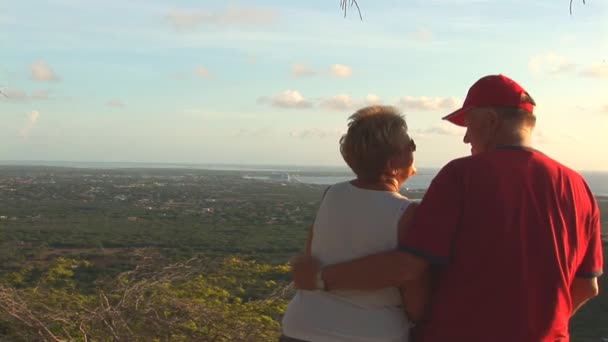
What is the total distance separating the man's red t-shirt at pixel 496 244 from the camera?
159 centimetres

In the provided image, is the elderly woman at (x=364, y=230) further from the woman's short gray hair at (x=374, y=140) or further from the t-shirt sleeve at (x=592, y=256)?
the t-shirt sleeve at (x=592, y=256)

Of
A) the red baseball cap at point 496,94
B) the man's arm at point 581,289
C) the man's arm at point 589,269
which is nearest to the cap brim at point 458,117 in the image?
the red baseball cap at point 496,94

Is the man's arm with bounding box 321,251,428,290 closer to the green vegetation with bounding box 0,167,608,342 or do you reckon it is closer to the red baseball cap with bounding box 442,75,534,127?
the red baseball cap with bounding box 442,75,534,127

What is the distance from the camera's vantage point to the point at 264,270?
752cm

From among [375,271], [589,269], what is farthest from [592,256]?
[375,271]

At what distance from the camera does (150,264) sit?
5.91 metres

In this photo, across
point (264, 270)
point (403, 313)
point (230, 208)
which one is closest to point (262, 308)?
point (264, 270)

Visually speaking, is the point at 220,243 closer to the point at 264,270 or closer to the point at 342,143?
the point at 264,270

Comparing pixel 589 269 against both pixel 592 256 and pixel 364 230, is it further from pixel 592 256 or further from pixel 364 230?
pixel 364 230

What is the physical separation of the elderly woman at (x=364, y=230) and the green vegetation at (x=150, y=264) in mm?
2497

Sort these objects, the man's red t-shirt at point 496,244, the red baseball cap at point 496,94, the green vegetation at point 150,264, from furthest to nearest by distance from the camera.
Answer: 1. the green vegetation at point 150,264
2. the red baseball cap at point 496,94
3. the man's red t-shirt at point 496,244

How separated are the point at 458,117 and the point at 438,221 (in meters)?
0.38

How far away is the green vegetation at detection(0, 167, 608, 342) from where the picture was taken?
164 inches

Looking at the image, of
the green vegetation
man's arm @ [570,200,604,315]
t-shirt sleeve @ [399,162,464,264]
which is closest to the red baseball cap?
t-shirt sleeve @ [399,162,464,264]
